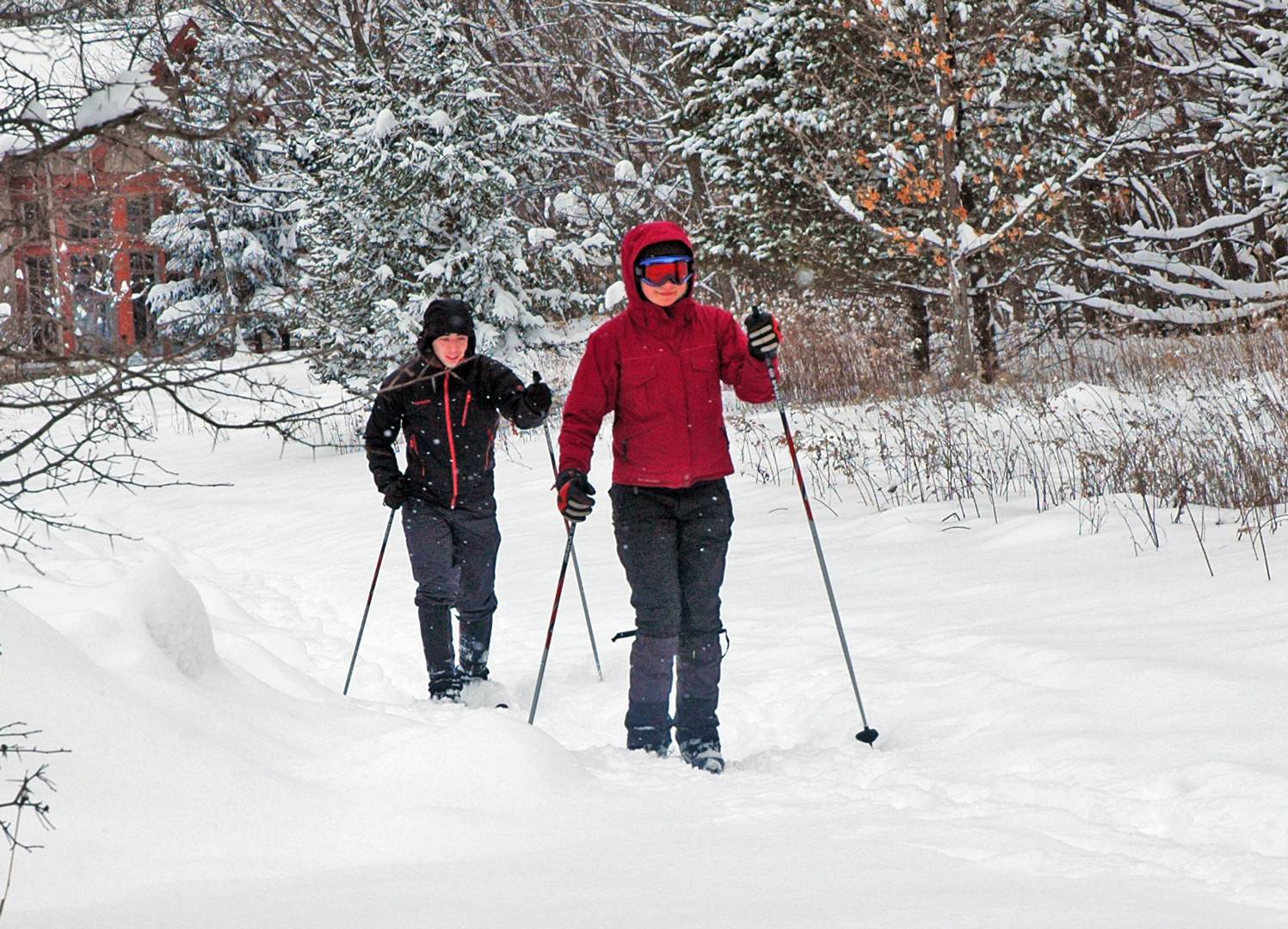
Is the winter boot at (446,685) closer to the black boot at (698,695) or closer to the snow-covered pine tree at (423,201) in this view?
the black boot at (698,695)

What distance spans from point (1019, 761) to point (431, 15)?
14149 mm

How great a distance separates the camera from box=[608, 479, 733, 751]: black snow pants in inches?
162

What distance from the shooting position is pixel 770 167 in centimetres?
1415

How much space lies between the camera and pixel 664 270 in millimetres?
4035

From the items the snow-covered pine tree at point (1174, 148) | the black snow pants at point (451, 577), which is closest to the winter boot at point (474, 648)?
the black snow pants at point (451, 577)

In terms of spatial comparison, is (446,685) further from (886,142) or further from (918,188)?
(886,142)

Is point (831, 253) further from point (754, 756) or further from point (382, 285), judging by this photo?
point (754, 756)

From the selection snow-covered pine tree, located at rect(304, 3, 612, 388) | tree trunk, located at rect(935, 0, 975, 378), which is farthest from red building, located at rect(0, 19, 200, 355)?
snow-covered pine tree, located at rect(304, 3, 612, 388)

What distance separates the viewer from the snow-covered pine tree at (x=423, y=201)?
15.1 metres

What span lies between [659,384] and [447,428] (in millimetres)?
1548

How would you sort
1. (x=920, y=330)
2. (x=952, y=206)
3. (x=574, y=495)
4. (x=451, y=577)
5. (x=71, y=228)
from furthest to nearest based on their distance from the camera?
(x=920, y=330)
(x=952, y=206)
(x=451, y=577)
(x=574, y=495)
(x=71, y=228)

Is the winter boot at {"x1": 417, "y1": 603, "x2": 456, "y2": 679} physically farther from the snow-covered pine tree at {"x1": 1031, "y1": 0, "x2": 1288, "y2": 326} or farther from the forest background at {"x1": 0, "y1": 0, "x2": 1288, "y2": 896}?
the snow-covered pine tree at {"x1": 1031, "y1": 0, "x2": 1288, "y2": 326}

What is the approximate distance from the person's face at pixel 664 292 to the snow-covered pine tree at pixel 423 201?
11.5m

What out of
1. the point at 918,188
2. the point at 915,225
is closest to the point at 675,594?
the point at 918,188
